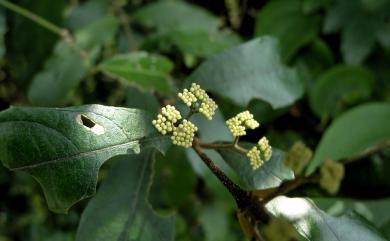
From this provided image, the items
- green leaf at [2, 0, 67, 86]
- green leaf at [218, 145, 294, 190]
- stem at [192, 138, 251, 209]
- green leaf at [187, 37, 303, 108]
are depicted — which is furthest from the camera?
green leaf at [2, 0, 67, 86]

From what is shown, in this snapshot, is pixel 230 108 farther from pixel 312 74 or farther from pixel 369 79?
pixel 369 79

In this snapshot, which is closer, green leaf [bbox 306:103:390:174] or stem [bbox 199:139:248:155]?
stem [bbox 199:139:248:155]

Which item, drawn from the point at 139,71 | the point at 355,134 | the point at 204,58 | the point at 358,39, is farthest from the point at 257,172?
the point at 358,39

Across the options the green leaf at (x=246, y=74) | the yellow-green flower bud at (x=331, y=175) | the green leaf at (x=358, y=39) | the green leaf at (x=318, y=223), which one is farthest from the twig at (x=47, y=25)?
the yellow-green flower bud at (x=331, y=175)

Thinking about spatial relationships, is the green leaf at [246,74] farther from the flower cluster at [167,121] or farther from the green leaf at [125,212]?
the flower cluster at [167,121]

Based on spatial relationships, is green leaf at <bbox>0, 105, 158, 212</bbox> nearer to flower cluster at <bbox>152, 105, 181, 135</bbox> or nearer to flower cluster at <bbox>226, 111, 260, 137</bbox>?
flower cluster at <bbox>152, 105, 181, 135</bbox>

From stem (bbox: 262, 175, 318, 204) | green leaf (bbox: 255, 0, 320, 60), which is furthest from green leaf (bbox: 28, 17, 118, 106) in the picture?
stem (bbox: 262, 175, 318, 204)
